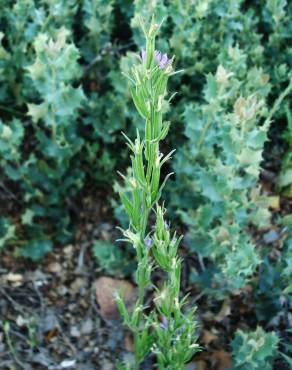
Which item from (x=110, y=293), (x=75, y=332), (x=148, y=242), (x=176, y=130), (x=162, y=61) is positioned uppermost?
(x=176, y=130)

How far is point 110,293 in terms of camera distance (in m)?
2.42

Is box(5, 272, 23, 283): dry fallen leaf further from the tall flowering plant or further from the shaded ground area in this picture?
the tall flowering plant

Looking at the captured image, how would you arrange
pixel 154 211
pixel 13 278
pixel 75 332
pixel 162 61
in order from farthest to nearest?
pixel 13 278, pixel 75 332, pixel 154 211, pixel 162 61

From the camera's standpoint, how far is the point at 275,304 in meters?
2.20

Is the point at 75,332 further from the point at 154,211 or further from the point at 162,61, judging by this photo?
the point at 162,61

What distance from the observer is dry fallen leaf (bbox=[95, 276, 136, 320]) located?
239 cm

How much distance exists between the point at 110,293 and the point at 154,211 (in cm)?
90

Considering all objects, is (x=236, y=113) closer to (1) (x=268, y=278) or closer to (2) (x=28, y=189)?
(1) (x=268, y=278)

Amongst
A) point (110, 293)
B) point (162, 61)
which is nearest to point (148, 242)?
point (162, 61)

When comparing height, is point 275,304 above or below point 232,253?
below

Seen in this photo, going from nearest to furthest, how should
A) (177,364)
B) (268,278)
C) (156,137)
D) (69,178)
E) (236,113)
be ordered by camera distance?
(156,137), (177,364), (236,113), (268,278), (69,178)

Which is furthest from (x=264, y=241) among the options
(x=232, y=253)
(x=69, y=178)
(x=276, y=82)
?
(x=69, y=178)

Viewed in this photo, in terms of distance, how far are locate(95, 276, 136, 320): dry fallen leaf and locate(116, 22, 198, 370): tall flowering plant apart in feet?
1.67

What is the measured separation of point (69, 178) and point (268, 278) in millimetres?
919
